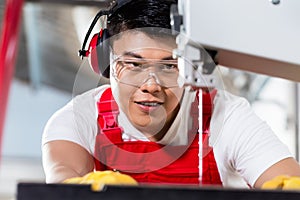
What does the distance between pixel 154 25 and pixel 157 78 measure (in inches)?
Result: 4.4

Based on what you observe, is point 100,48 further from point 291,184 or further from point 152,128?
point 291,184

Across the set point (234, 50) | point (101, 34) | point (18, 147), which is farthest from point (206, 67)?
point (18, 147)

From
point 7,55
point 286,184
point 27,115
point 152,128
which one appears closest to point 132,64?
point 152,128

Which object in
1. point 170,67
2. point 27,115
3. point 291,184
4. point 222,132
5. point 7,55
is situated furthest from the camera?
point 27,115

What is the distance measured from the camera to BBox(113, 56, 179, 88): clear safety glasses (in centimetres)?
126

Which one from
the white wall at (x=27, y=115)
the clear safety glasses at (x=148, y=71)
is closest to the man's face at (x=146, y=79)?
the clear safety glasses at (x=148, y=71)

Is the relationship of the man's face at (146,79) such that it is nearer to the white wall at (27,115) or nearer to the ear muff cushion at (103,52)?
the ear muff cushion at (103,52)

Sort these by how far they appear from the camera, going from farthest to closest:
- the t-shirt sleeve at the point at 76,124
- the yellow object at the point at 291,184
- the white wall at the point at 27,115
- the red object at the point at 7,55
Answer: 1. the white wall at the point at 27,115
2. the red object at the point at 7,55
3. the t-shirt sleeve at the point at 76,124
4. the yellow object at the point at 291,184

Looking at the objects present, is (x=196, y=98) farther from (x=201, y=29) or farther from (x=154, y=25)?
(x=201, y=29)

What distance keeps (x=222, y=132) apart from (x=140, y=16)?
1.05ft

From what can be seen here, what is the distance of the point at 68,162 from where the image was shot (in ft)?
4.25

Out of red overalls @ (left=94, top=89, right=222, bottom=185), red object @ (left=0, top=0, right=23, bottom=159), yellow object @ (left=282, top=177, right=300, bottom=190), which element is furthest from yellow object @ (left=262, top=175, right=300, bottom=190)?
red object @ (left=0, top=0, right=23, bottom=159)

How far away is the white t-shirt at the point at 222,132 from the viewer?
1.30 metres

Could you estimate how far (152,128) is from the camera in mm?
1386
